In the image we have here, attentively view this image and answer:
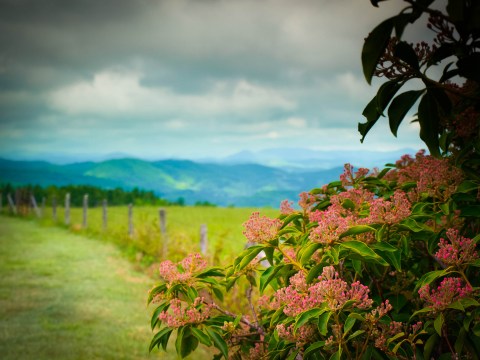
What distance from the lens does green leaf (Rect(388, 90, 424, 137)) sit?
70.1 inches

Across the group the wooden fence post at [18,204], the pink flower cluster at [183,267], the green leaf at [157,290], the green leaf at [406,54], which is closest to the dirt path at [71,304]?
the green leaf at [157,290]

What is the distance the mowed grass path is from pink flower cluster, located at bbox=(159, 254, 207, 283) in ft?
14.0

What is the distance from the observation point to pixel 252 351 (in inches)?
101

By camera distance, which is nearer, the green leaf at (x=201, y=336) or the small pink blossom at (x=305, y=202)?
the green leaf at (x=201, y=336)

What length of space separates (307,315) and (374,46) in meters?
1.07

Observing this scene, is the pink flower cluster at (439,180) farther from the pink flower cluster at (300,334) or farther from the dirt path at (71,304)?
the dirt path at (71,304)

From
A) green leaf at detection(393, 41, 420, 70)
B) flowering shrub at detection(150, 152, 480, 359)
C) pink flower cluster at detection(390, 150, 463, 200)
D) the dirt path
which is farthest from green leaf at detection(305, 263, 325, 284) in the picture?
the dirt path

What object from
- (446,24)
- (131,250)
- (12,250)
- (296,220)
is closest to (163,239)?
(131,250)

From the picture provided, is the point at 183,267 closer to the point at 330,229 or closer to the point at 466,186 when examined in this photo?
the point at 330,229

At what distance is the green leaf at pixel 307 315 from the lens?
5.97 ft

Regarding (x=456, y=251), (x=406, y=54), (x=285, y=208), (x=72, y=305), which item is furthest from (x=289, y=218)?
(x=72, y=305)

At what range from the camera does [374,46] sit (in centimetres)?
160

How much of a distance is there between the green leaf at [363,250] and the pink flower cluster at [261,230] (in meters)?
0.39

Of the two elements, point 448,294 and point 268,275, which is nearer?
point 448,294
